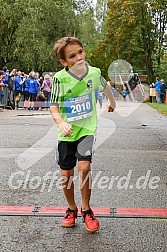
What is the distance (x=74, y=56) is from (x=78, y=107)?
1.46 ft

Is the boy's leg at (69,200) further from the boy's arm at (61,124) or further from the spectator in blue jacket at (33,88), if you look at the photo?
the spectator in blue jacket at (33,88)

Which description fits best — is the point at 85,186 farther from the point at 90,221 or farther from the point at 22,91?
the point at 22,91

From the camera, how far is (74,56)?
4.23 m

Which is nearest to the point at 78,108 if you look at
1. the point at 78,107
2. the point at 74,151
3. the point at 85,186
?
the point at 78,107

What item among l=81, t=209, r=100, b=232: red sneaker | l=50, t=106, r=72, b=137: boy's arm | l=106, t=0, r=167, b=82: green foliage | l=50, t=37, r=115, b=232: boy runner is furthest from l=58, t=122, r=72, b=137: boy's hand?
l=106, t=0, r=167, b=82: green foliage

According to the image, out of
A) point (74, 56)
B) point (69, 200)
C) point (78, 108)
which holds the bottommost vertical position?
point (69, 200)

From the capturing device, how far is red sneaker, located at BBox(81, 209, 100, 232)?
4.12m

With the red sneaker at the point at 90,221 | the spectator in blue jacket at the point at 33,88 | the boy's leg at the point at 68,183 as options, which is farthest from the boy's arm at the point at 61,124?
the spectator in blue jacket at the point at 33,88

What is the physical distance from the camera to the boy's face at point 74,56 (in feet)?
13.8

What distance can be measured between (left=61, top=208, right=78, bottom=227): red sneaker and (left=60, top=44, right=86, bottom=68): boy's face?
130cm

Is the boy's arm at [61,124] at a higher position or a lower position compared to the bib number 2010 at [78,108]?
lower

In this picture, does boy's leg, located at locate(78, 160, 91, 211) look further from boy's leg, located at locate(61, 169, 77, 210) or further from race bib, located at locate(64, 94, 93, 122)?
race bib, located at locate(64, 94, 93, 122)

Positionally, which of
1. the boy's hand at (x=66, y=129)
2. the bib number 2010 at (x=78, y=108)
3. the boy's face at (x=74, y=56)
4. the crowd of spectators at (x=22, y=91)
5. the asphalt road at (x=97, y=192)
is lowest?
the crowd of spectators at (x=22, y=91)

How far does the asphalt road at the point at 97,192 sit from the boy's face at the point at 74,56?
1423 millimetres
